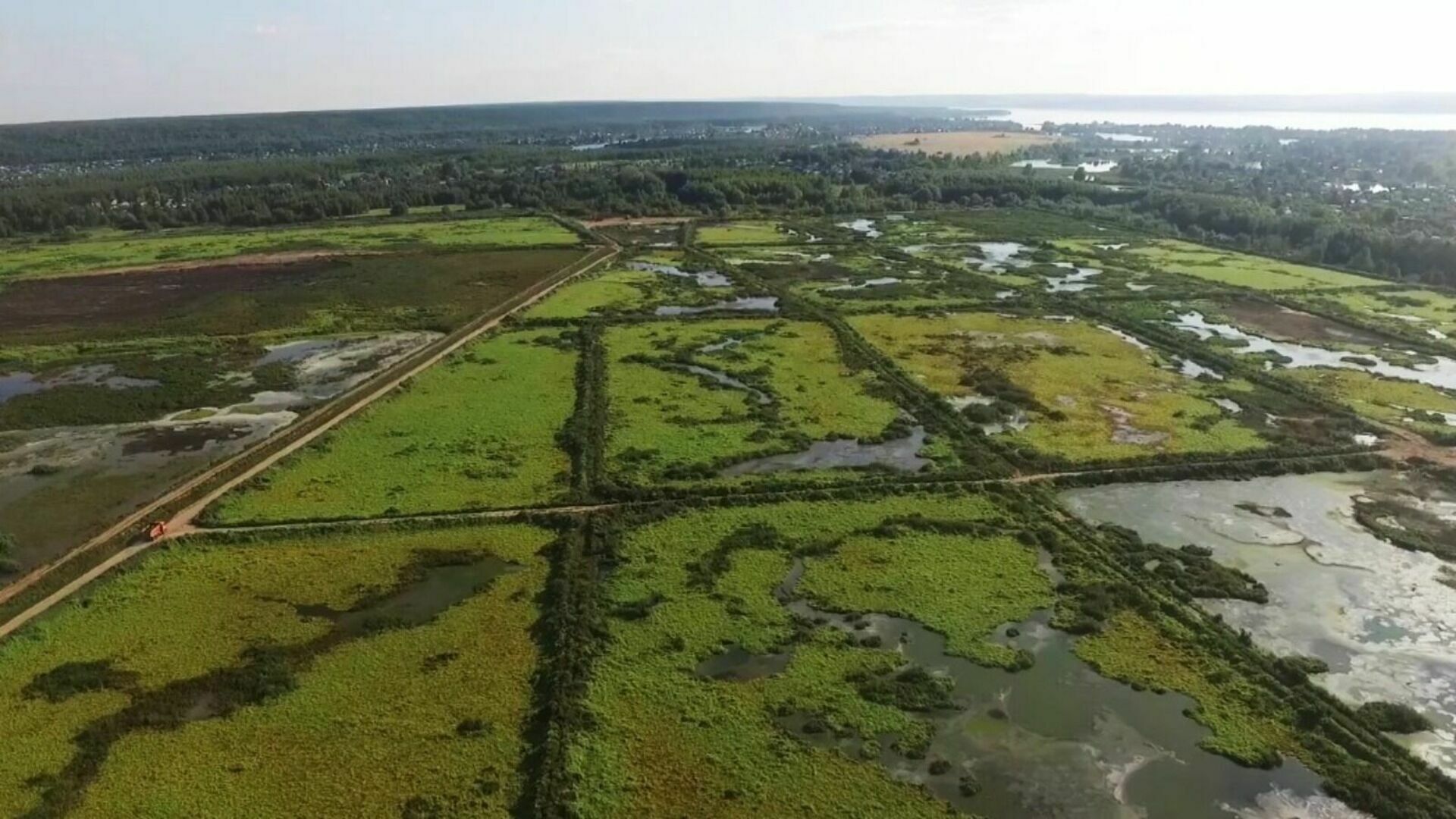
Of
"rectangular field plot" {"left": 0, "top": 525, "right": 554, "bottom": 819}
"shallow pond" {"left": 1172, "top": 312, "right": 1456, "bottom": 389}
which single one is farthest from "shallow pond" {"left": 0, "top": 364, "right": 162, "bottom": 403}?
"shallow pond" {"left": 1172, "top": 312, "right": 1456, "bottom": 389}

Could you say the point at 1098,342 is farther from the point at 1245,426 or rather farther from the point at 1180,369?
the point at 1245,426

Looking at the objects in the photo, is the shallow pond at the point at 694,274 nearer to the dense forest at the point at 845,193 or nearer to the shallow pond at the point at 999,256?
the shallow pond at the point at 999,256

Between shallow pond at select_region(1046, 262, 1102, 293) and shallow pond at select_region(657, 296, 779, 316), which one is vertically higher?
shallow pond at select_region(1046, 262, 1102, 293)

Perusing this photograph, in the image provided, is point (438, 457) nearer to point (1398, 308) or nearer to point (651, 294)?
point (651, 294)

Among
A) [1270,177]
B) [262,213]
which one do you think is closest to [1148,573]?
[262,213]

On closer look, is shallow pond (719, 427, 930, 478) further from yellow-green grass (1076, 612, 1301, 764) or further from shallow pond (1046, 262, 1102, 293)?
shallow pond (1046, 262, 1102, 293)

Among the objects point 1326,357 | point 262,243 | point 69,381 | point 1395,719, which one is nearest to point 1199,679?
point 1395,719
